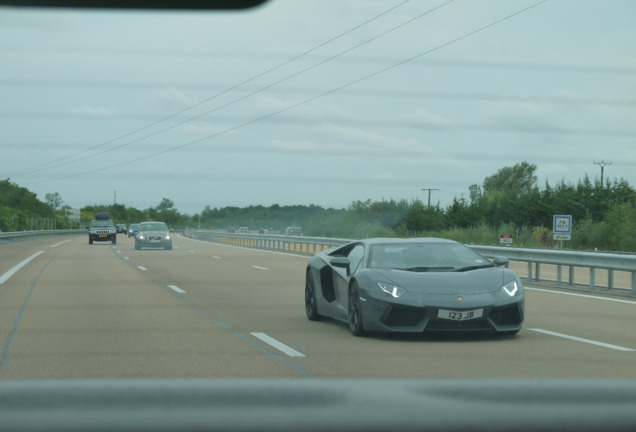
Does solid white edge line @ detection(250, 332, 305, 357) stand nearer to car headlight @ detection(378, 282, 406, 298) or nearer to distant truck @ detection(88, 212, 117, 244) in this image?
car headlight @ detection(378, 282, 406, 298)

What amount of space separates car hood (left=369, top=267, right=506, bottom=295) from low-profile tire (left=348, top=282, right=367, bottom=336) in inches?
14.5

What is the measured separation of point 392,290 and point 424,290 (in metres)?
0.36

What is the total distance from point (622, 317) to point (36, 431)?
40.5 feet

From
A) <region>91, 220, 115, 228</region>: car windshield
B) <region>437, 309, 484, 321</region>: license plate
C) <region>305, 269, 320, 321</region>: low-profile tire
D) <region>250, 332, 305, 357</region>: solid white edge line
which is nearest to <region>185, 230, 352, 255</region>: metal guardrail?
<region>91, 220, 115, 228</region>: car windshield

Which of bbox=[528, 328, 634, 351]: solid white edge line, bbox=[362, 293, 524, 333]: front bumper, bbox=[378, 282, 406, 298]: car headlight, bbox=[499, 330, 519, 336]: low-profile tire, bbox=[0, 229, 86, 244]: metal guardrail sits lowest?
bbox=[0, 229, 86, 244]: metal guardrail

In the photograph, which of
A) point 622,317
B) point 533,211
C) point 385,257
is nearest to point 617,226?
point 533,211

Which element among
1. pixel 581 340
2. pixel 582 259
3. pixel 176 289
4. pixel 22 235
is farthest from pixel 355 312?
pixel 22 235

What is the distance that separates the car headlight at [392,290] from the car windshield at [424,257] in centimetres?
63

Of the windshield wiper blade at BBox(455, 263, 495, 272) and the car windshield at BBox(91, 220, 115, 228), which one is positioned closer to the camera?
the windshield wiper blade at BBox(455, 263, 495, 272)

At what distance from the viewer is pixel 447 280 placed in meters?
10.1

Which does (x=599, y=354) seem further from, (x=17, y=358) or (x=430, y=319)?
(x=17, y=358)

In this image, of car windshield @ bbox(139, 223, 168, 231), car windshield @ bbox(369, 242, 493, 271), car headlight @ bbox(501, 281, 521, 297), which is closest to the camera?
car headlight @ bbox(501, 281, 521, 297)

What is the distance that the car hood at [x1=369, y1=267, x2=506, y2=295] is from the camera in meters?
9.91

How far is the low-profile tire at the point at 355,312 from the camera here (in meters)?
10.3
